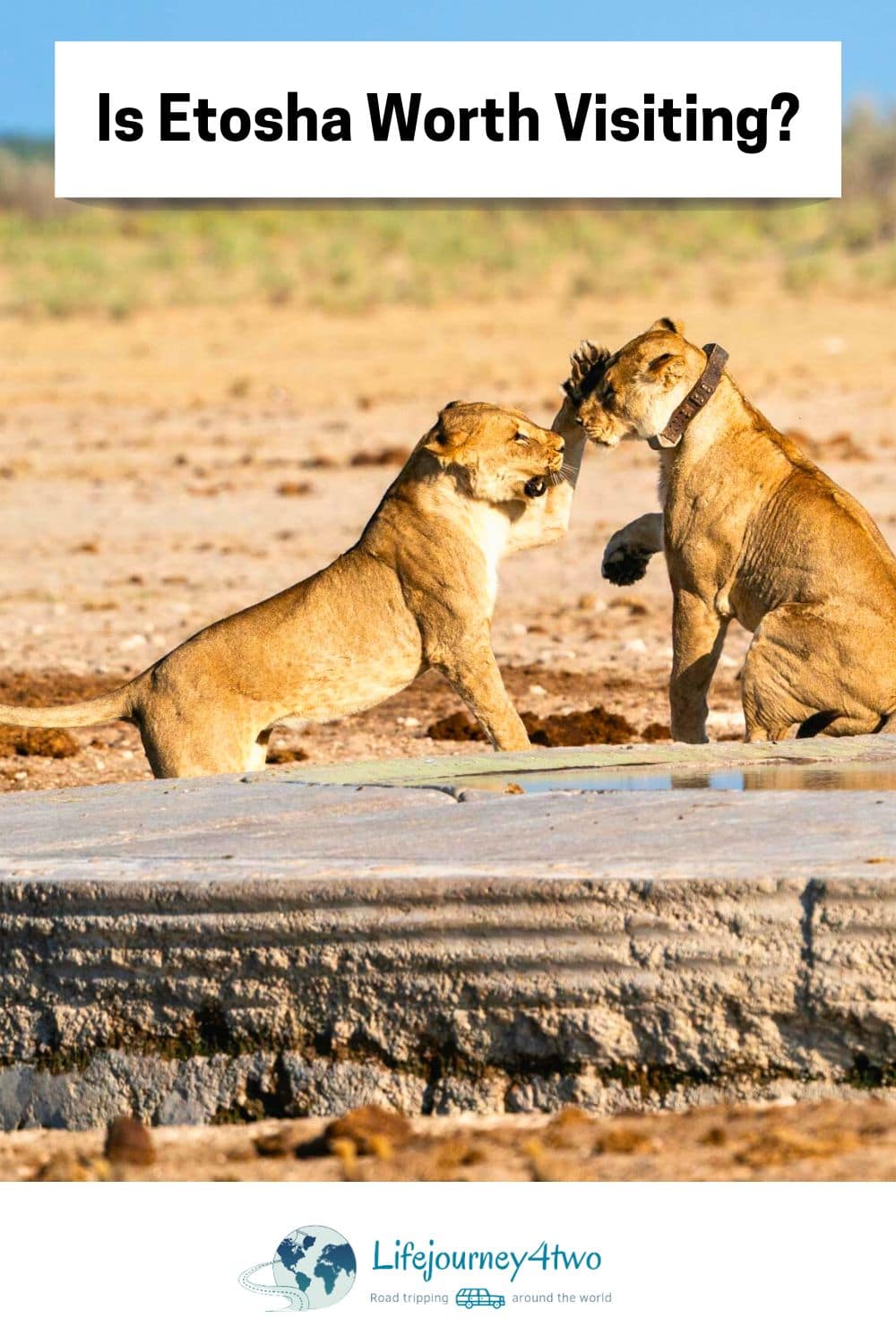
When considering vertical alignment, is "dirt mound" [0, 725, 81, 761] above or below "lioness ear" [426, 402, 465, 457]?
below

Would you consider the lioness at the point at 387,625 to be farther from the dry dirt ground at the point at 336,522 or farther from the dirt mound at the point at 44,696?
the dirt mound at the point at 44,696

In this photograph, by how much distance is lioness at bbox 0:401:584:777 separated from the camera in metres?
7.12

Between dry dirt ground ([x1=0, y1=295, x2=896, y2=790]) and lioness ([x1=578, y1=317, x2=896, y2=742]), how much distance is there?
153cm

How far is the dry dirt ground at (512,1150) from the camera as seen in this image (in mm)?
4176

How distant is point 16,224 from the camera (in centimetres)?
4472

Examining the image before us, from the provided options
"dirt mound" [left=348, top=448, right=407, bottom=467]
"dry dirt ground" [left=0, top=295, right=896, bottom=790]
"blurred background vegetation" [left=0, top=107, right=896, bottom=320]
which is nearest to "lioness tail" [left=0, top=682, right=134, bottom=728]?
"dry dirt ground" [left=0, top=295, right=896, bottom=790]

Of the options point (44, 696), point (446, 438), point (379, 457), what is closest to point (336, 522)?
point (379, 457)

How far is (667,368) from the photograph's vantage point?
24.9 ft

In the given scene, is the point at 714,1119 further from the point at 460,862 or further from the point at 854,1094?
the point at 460,862

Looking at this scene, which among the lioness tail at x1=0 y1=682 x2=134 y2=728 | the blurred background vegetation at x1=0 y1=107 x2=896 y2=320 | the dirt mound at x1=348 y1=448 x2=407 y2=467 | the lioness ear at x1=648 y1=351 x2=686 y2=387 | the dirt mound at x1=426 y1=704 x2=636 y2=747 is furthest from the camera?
the blurred background vegetation at x1=0 y1=107 x2=896 y2=320
